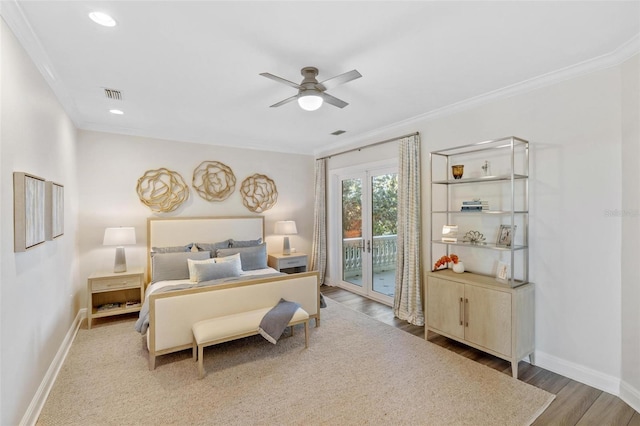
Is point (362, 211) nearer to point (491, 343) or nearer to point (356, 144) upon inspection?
point (356, 144)

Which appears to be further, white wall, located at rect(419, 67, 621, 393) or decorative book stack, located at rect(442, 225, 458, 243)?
decorative book stack, located at rect(442, 225, 458, 243)

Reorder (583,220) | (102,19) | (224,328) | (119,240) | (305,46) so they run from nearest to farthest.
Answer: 1. (102,19)
2. (305,46)
3. (583,220)
4. (224,328)
5. (119,240)

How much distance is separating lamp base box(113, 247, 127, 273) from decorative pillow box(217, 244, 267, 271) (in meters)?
1.22

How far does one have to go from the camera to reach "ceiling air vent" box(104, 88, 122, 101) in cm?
303

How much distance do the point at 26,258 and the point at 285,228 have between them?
3558 mm

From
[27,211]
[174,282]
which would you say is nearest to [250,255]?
[174,282]

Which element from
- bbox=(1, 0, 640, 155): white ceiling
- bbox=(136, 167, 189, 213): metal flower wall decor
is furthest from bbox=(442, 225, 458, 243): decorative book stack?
bbox=(136, 167, 189, 213): metal flower wall decor

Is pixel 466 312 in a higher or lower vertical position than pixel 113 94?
lower

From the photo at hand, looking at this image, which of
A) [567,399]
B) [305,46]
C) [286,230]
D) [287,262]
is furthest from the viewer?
[286,230]

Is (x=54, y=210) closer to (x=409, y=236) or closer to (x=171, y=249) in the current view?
(x=171, y=249)

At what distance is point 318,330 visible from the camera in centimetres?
364

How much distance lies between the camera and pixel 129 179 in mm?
4430

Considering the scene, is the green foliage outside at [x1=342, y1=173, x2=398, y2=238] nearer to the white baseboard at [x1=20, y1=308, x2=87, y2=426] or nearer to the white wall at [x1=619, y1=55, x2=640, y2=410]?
the white wall at [x1=619, y1=55, x2=640, y2=410]

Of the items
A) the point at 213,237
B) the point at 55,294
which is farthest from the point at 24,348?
the point at 213,237
